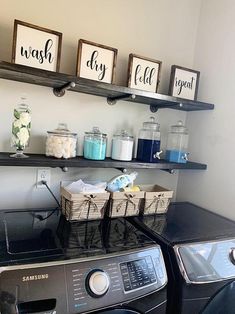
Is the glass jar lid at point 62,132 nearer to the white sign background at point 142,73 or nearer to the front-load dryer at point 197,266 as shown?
the white sign background at point 142,73

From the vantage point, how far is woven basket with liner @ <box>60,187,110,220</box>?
111cm

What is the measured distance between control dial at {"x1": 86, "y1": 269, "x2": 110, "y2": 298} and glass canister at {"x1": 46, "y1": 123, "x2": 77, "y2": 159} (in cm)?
55

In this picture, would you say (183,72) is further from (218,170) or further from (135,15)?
(218,170)

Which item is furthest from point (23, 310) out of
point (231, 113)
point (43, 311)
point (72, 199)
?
point (231, 113)

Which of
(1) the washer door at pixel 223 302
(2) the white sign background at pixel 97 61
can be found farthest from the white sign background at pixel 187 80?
(1) the washer door at pixel 223 302

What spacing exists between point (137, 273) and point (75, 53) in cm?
105

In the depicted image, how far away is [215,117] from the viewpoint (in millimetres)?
1497

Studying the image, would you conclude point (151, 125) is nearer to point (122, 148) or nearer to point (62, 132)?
point (122, 148)

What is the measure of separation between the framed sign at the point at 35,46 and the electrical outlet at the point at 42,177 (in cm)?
50


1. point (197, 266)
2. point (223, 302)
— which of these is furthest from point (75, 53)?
point (223, 302)

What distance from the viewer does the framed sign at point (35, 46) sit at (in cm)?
105

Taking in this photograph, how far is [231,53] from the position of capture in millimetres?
1419

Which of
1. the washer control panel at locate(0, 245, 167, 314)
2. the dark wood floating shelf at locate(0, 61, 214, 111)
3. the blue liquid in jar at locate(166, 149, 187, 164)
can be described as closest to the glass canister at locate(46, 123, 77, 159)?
the dark wood floating shelf at locate(0, 61, 214, 111)

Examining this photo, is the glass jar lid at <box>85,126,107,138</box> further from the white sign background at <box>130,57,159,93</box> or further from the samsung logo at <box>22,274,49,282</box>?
the samsung logo at <box>22,274,49,282</box>
